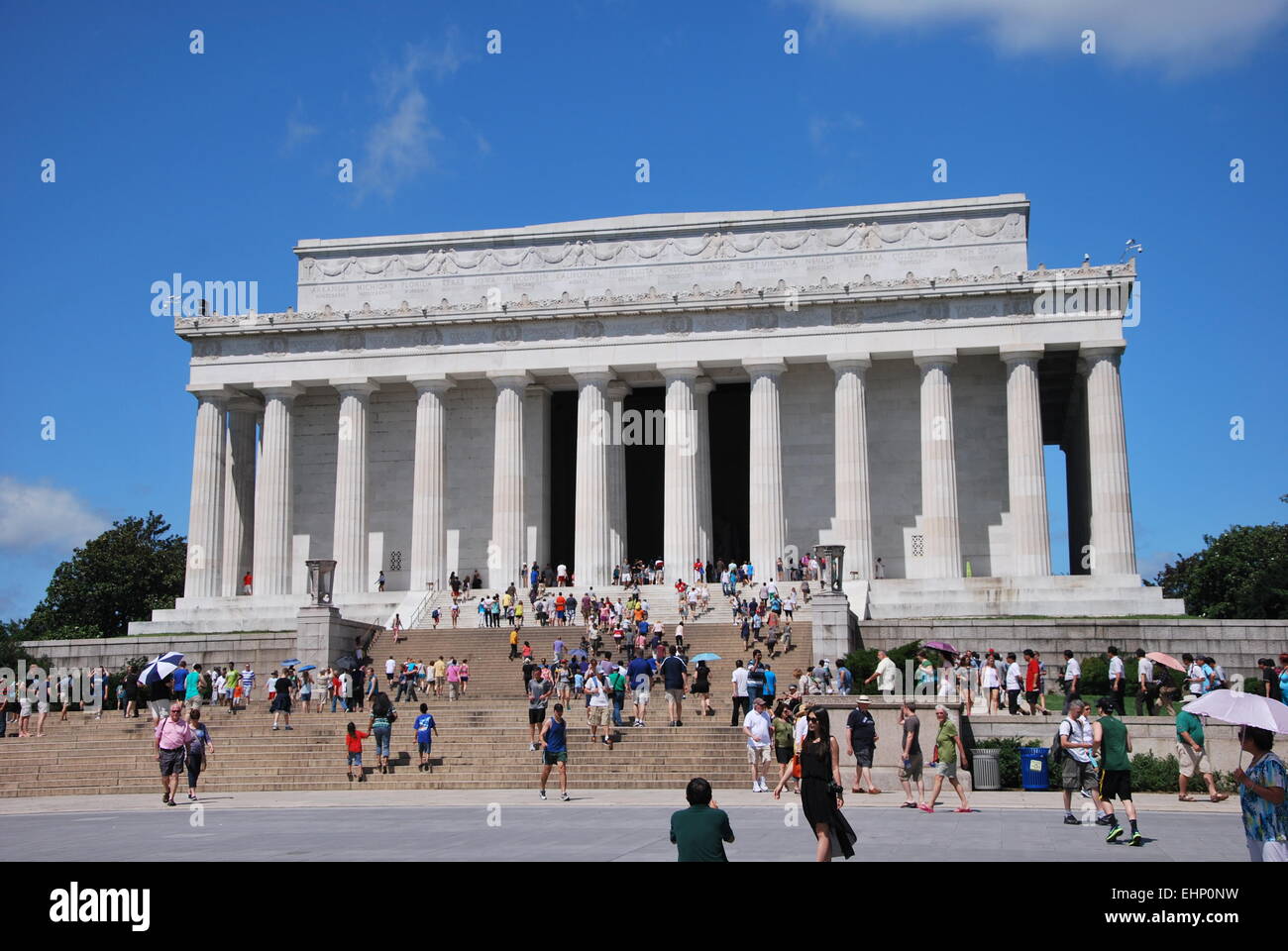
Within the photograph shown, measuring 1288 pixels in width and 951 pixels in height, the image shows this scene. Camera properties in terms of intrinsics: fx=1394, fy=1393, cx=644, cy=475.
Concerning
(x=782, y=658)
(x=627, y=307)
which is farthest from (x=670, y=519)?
(x=782, y=658)

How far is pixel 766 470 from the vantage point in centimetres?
5694

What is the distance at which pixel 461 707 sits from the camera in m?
37.5

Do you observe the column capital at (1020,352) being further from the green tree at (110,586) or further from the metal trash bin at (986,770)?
the green tree at (110,586)

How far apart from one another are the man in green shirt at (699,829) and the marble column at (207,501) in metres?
52.2

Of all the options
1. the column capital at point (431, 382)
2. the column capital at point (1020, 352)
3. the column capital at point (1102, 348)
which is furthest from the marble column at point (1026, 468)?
the column capital at point (431, 382)

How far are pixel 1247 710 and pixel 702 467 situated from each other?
1748 inches

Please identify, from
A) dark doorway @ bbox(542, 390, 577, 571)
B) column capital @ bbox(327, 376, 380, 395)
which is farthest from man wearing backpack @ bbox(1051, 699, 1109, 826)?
dark doorway @ bbox(542, 390, 577, 571)

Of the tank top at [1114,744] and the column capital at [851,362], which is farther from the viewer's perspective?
the column capital at [851,362]

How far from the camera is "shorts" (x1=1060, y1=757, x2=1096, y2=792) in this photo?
20.2 meters

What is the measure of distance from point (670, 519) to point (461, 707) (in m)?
20.8

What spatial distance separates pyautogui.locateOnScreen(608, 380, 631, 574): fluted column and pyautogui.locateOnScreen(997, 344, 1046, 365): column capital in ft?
52.5

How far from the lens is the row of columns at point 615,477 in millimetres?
54875

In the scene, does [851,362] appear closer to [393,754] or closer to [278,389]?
[278,389]
